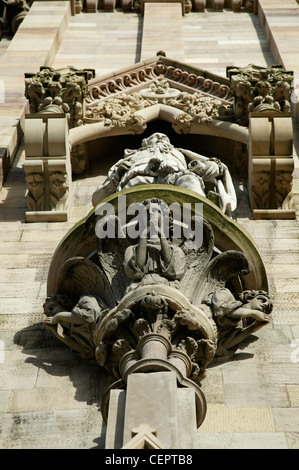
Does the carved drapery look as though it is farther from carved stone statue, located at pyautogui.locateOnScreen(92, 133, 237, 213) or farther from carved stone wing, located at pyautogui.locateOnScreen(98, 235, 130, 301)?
carved stone statue, located at pyautogui.locateOnScreen(92, 133, 237, 213)

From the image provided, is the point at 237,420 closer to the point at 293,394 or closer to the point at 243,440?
the point at 243,440

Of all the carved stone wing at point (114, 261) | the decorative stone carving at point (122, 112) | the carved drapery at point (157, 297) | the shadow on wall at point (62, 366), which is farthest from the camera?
the decorative stone carving at point (122, 112)

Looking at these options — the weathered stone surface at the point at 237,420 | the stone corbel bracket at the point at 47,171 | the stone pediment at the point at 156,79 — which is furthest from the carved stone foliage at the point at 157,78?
the weathered stone surface at the point at 237,420

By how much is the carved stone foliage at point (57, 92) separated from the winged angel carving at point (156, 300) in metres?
4.08

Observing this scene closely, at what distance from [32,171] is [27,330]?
3115 millimetres

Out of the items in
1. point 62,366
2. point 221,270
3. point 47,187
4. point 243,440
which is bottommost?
point 243,440

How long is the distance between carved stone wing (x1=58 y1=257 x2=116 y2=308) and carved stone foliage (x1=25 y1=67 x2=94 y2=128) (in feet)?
13.7

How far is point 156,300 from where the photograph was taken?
366 inches

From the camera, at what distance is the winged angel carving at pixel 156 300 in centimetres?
940

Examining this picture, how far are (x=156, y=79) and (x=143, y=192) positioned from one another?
Answer: 527cm

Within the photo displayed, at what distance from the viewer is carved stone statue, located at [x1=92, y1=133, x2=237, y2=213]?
12031 millimetres

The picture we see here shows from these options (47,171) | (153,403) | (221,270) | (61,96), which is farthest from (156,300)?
(61,96)

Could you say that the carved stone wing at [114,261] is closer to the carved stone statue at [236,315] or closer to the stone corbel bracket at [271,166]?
the carved stone statue at [236,315]
